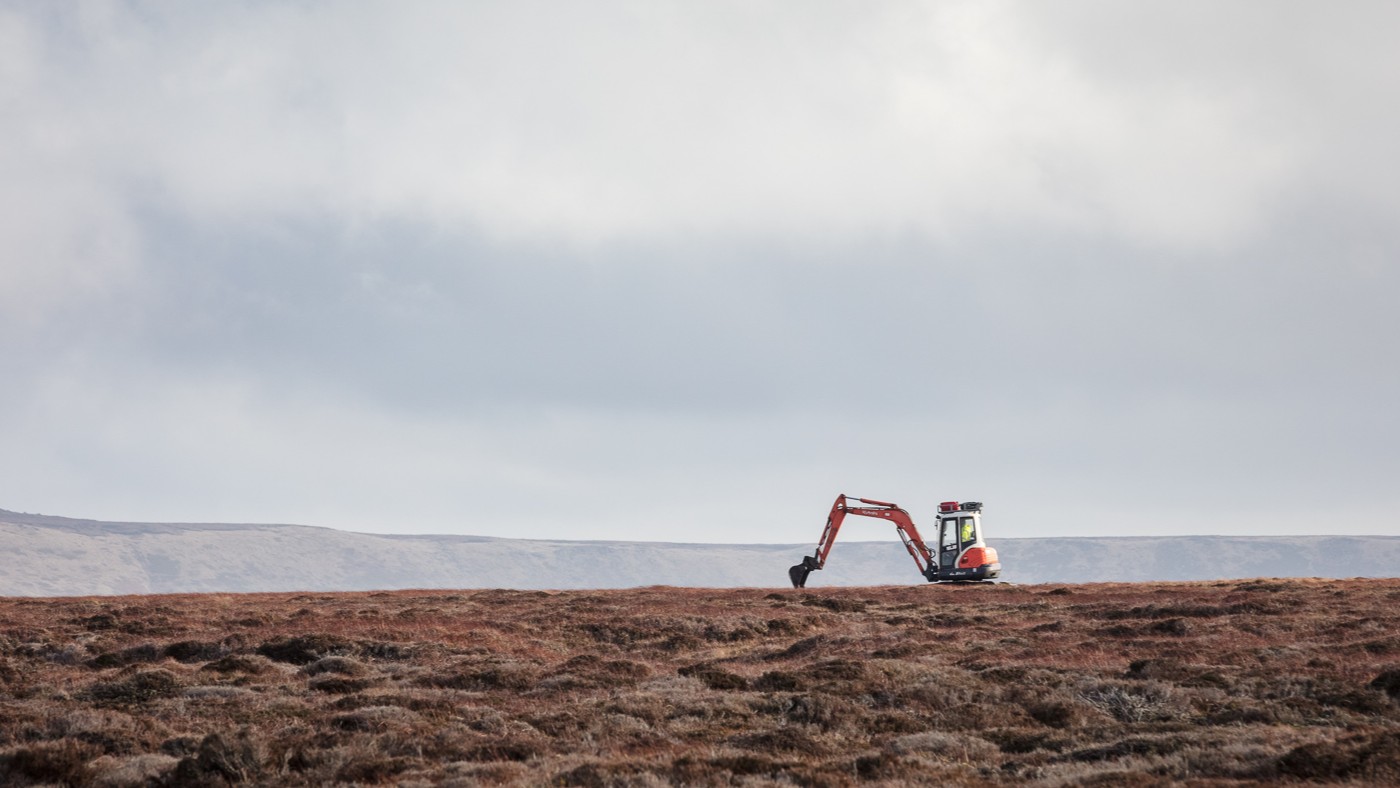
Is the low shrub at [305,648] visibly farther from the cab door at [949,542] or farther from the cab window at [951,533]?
the cab window at [951,533]

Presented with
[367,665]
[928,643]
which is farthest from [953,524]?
[367,665]

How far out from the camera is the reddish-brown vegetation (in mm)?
14398

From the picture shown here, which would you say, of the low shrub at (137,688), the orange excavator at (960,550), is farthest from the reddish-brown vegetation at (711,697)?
the orange excavator at (960,550)

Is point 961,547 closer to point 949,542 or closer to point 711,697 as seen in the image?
point 949,542

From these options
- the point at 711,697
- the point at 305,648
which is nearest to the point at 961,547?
the point at 305,648

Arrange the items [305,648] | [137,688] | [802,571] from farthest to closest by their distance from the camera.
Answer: [802,571] → [305,648] → [137,688]

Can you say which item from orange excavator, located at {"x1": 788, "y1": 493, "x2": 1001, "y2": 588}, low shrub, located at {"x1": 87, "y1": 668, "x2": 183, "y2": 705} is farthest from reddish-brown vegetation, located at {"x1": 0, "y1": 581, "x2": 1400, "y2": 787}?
orange excavator, located at {"x1": 788, "y1": 493, "x2": 1001, "y2": 588}

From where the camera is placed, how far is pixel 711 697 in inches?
834

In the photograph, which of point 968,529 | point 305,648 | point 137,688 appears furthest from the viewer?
point 968,529

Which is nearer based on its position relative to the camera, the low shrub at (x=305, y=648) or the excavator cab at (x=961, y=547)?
the low shrub at (x=305, y=648)

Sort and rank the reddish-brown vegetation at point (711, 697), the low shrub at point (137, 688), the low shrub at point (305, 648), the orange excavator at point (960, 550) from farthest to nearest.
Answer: the orange excavator at point (960, 550), the low shrub at point (305, 648), the low shrub at point (137, 688), the reddish-brown vegetation at point (711, 697)

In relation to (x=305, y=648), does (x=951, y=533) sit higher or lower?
higher

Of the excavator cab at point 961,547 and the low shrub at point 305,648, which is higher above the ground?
the excavator cab at point 961,547

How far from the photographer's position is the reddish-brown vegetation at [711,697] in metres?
14.4
